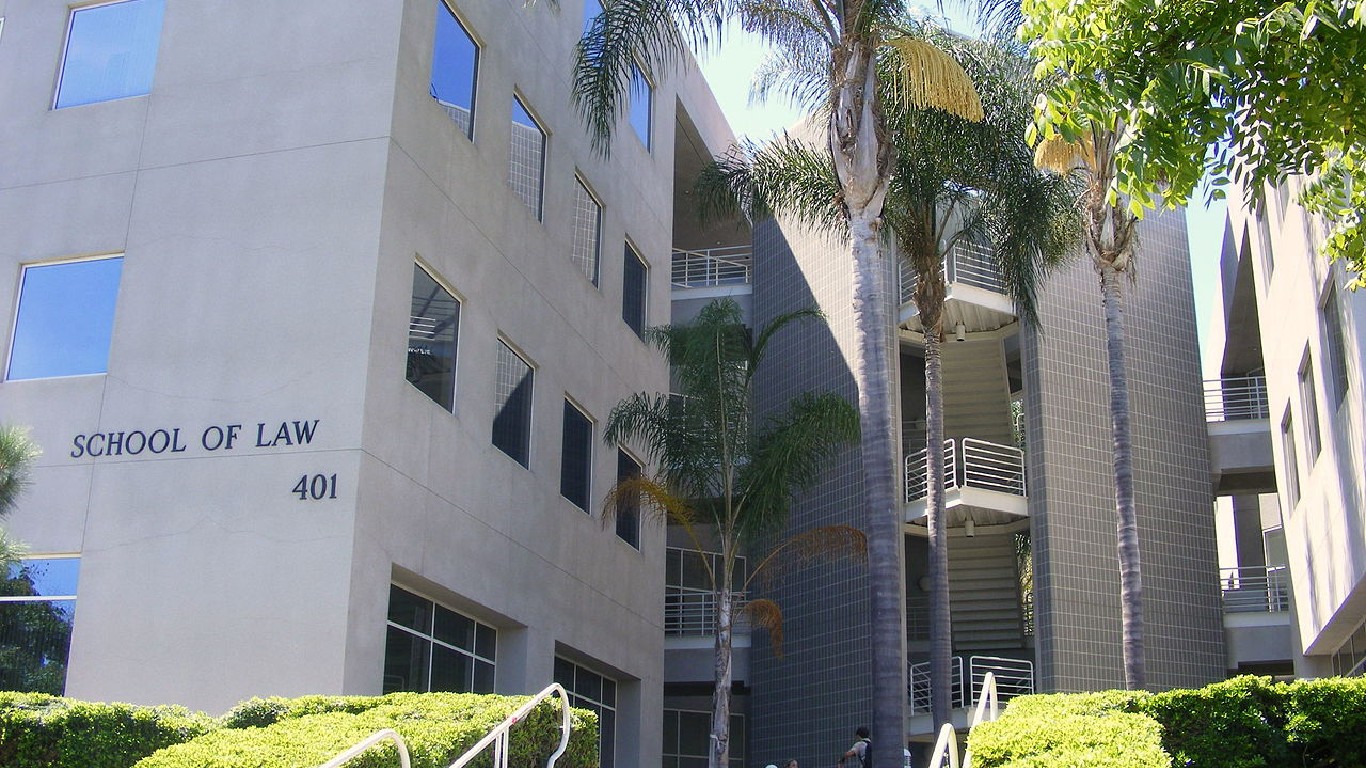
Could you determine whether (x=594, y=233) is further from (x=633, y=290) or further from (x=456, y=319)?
(x=456, y=319)

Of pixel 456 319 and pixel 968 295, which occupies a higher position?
pixel 968 295

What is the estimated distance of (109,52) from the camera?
18.5 meters

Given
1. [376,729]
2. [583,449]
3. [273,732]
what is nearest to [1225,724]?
[376,729]

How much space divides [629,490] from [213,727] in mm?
9416

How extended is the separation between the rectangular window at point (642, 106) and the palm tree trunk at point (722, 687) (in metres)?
10.5

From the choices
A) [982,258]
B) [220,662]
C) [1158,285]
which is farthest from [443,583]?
[1158,285]

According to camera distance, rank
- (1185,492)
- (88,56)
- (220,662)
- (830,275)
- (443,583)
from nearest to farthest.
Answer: (220,662) < (443,583) < (88,56) < (1185,492) < (830,275)

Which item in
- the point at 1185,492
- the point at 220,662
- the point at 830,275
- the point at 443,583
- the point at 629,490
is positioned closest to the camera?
the point at 220,662

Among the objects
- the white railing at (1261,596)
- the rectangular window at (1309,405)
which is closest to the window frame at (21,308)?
the rectangular window at (1309,405)

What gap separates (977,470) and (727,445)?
7989mm

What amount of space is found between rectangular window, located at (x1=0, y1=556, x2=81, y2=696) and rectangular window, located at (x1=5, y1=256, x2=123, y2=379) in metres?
2.39

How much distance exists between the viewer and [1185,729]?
12.1 meters

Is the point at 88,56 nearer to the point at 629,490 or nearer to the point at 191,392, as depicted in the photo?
the point at 191,392

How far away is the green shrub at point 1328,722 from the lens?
11898mm
